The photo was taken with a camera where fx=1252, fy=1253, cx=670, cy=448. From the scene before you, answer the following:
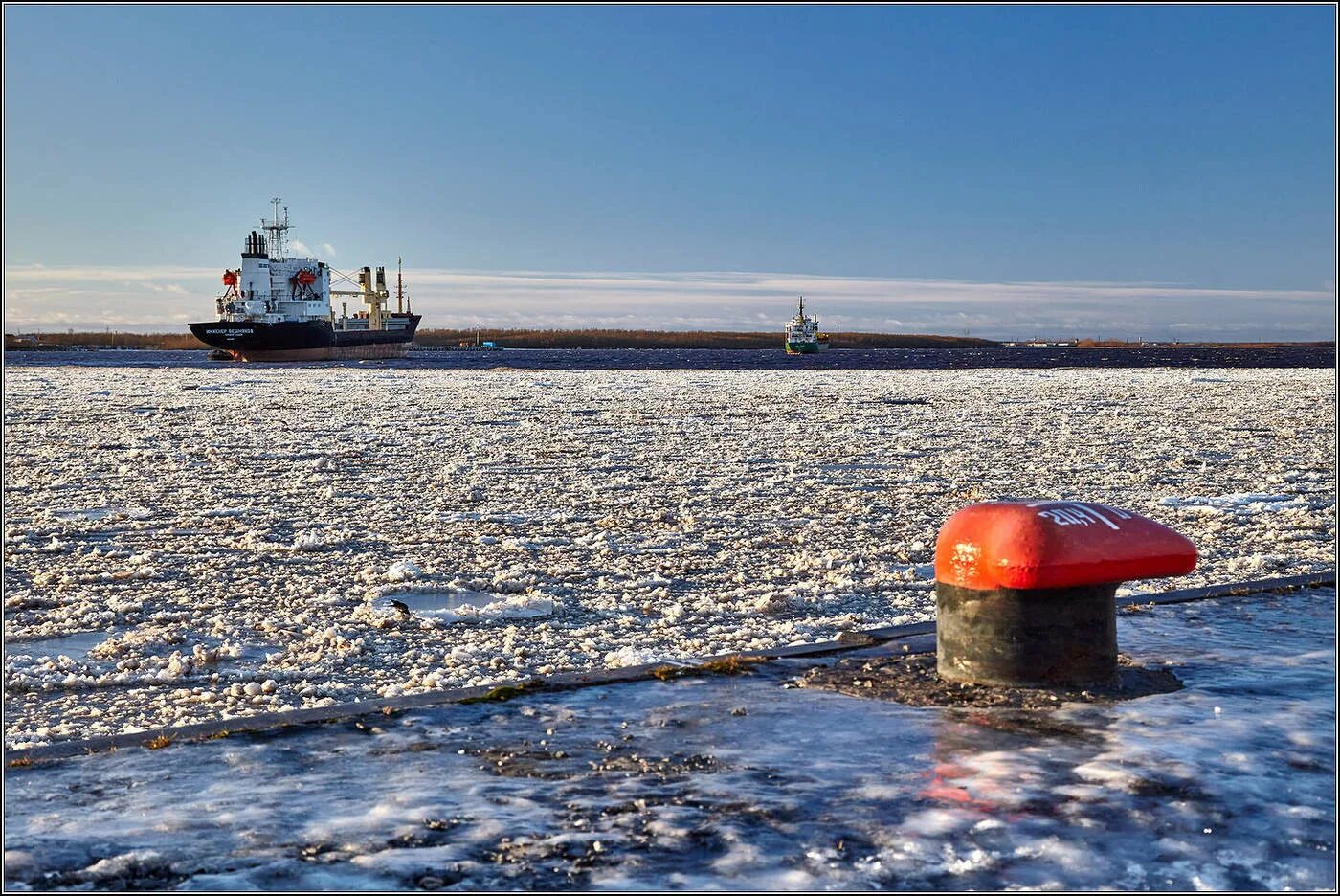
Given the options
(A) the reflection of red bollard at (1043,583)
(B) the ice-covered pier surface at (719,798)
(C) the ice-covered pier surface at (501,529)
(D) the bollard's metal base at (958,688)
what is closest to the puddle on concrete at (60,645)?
(C) the ice-covered pier surface at (501,529)

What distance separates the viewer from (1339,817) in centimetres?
279

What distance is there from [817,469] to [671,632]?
6122 millimetres

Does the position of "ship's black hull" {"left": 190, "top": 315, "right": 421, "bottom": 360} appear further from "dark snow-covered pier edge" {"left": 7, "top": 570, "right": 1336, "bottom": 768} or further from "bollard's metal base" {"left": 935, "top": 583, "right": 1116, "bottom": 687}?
"bollard's metal base" {"left": 935, "top": 583, "right": 1116, "bottom": 687}

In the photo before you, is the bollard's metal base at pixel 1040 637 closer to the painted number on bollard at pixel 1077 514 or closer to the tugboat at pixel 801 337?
the painted number on bollard at pixel 1077 514

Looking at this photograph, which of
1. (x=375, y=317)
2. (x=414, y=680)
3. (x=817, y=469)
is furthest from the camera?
(x=375, y=317)

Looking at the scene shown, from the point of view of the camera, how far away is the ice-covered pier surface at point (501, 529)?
15.5 ft

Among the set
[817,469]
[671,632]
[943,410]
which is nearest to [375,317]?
[943,410]

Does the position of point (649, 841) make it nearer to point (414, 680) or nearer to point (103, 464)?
point (414, 680)

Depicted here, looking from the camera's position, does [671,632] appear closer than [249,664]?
No

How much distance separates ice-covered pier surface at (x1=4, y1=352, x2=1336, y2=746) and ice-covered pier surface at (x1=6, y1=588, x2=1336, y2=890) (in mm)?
646

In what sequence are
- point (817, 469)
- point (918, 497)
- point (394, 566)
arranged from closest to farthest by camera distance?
point (394, 566) < point (918, 497) < point (817, 469)

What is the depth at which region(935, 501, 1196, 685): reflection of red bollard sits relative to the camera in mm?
4133

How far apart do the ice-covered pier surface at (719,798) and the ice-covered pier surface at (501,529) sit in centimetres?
65

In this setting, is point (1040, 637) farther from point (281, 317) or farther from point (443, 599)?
point (281, 317)
